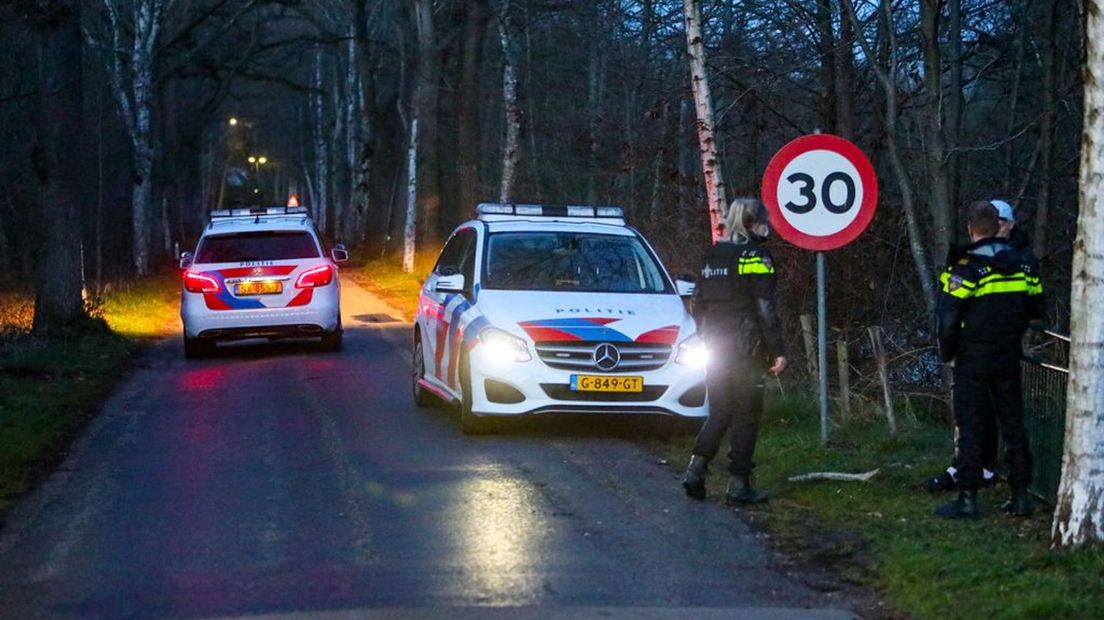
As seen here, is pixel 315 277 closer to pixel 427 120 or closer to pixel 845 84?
pixel 845 84

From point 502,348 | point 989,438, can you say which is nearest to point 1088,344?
point 989,438

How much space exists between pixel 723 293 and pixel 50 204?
15.1 m

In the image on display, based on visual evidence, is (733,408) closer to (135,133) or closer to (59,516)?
(59,516)

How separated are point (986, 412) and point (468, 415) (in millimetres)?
4858

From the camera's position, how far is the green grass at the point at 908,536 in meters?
7.21

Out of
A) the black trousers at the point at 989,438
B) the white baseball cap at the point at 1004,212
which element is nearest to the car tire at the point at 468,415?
the black trousers at the point at 989,438

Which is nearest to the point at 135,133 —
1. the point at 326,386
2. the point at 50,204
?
the point at 50,204

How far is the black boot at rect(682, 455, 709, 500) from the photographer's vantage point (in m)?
10.1

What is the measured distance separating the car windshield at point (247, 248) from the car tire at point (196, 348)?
1035 millimetres

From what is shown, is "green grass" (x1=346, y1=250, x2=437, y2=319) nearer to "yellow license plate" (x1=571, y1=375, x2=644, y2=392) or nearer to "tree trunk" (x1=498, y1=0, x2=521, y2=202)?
"tree trunk" (x1=498, y1=0, x2=521, y2=202)

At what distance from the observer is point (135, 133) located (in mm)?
40562

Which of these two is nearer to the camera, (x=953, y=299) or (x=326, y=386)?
(x=953, y=299)

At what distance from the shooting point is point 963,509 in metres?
9.12

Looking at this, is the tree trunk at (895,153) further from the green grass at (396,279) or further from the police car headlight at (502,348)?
the green grass at (396,279)
